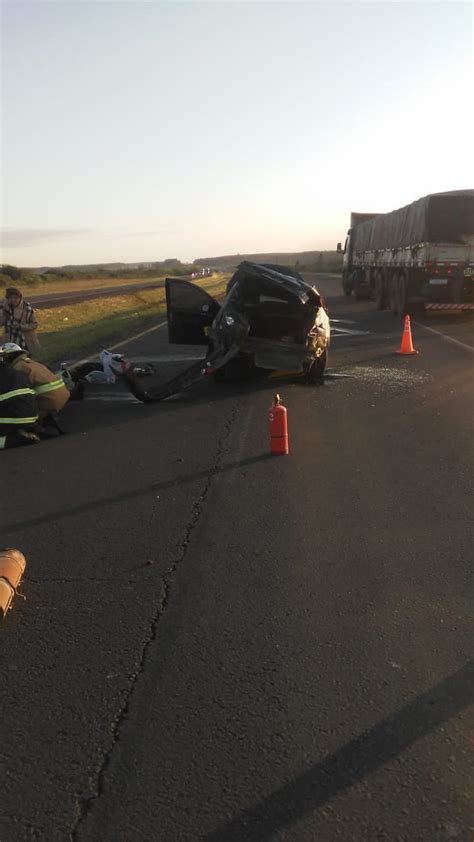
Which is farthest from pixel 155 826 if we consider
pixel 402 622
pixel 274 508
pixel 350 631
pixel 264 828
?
pixel 274 508

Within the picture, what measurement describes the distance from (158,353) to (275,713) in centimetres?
1293

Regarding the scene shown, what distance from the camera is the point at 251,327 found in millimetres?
11211

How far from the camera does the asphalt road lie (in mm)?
2525

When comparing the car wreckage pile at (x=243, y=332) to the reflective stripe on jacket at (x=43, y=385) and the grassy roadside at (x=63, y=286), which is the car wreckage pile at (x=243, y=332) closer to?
the reflective stripe on jacket at (x=43, y=385)

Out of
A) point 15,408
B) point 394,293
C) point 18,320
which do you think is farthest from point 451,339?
point 15,408

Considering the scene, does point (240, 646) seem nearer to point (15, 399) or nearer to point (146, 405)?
point (15, 399)

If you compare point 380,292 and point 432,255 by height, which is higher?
point 432,255

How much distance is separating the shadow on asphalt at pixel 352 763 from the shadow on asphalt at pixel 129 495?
10.5 feet

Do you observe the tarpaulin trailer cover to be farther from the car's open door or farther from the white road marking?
the car's open door

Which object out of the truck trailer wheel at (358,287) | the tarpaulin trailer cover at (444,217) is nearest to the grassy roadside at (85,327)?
the truck trailer wheel at (358,287)

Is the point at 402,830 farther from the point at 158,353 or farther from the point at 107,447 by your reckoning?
the point at 158,353

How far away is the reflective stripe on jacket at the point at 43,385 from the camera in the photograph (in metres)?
8.13

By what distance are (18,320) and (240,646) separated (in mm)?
8134

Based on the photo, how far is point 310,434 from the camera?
7.97m
